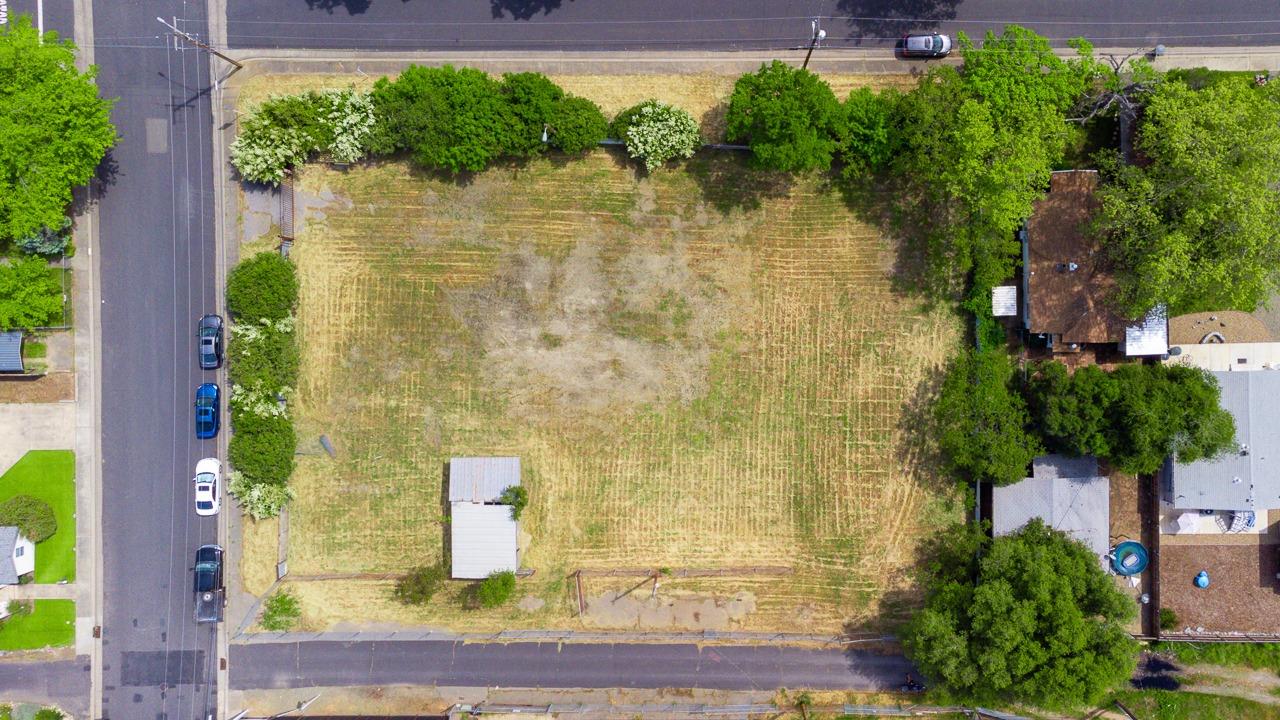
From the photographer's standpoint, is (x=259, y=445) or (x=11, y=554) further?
(x=259, y=445)

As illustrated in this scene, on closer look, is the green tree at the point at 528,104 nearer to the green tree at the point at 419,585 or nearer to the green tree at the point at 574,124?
the green tree at the point at 574,124

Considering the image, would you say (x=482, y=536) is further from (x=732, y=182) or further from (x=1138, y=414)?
(x=1138, y=414)

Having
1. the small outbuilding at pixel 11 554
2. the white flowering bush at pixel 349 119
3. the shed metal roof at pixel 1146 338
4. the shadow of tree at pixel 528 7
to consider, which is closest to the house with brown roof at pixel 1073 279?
the shed metal roof at pixel 1146 338

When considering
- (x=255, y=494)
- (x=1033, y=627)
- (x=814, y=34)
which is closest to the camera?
(x=1033, y=627)

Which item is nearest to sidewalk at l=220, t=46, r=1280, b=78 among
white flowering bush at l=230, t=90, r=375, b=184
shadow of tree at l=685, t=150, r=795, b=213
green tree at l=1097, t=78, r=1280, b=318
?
white flowering bush at l=230, t=90, r=375, b=184

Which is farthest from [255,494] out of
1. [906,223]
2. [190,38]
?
[906,223]

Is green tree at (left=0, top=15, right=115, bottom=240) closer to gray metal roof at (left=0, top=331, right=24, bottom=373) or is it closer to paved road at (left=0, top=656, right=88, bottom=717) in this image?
gray metal roof at (left=0, top=331, right=24, bottom=373)

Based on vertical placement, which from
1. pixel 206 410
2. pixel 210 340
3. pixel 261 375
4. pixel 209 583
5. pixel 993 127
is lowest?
pixel 209 583
